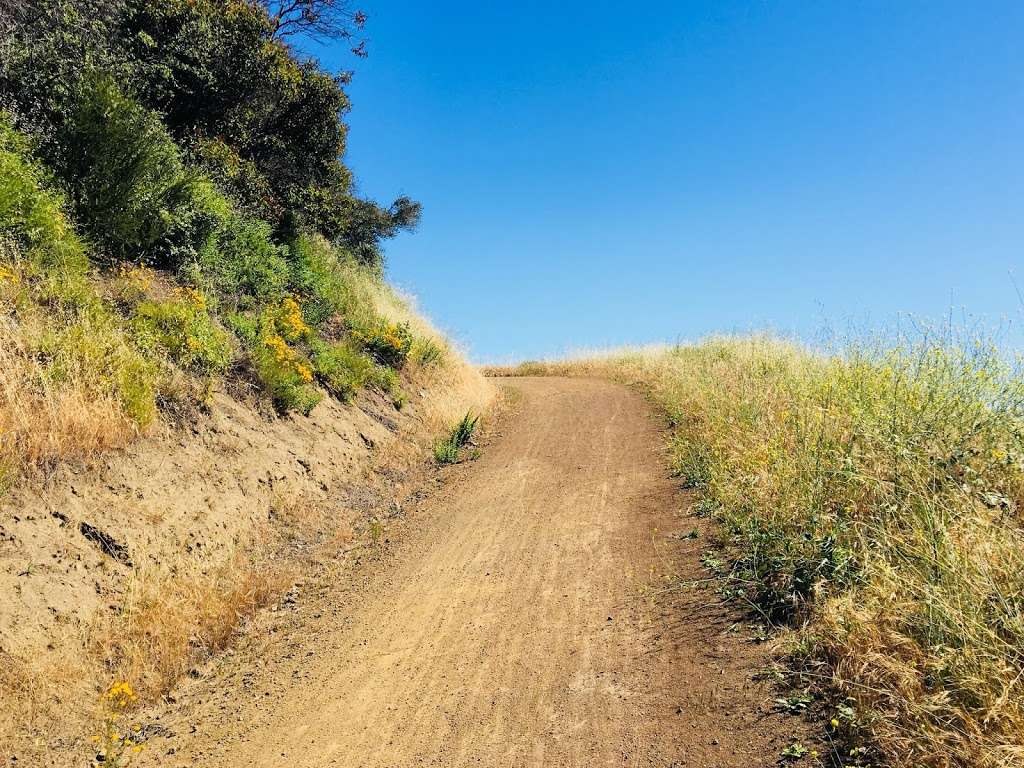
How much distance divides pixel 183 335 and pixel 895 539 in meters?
7.62

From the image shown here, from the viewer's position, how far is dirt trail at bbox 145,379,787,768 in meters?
3.49

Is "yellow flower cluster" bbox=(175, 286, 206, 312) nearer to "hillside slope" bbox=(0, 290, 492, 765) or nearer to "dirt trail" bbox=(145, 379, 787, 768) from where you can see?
"hillside slope" bbox=(0, 290, 492, 765)

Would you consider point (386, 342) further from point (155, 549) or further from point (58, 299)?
point (155, 549)

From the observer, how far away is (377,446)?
31.5ft

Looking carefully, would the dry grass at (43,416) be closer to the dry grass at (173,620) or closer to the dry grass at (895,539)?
the dry grass at (173,620)

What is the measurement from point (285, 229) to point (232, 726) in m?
10.4

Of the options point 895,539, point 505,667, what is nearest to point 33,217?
point 505,667

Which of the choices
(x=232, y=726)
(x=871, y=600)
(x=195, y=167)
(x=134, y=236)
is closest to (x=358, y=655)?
(x=232, y=726)

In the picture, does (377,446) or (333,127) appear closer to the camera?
(377,446)

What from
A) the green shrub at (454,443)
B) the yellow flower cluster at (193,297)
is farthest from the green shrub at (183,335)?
the green shrub at (454,443)

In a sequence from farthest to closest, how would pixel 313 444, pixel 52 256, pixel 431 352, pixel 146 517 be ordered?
pixel 431 352 < pixel 313 444 < pixel 52 256 < pixel 146 517

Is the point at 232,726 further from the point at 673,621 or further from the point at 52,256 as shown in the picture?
the point at 52,256

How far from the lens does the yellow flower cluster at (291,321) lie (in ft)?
31.7

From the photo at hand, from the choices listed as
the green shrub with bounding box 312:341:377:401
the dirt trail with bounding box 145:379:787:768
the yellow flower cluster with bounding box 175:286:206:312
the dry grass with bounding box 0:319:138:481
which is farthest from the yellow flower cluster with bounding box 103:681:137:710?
the green shrub with bounding box 312:341:377:401
